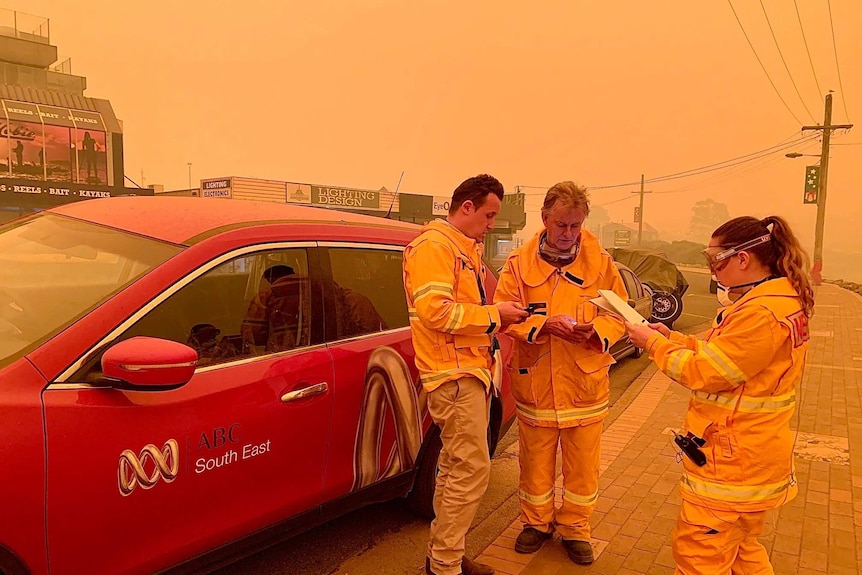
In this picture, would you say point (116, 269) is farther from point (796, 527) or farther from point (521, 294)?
point (796, 527)

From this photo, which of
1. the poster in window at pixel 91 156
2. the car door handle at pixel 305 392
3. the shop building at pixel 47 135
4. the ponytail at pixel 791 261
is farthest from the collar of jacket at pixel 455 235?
the poster in window at pixel 91 156

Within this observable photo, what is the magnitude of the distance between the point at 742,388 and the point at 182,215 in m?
2.45

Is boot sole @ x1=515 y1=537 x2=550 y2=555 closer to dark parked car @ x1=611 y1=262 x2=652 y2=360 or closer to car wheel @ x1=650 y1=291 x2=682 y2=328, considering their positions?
dark parked car @ x1=611 y1=262 x2=652 y2=360

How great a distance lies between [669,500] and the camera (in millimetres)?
3943

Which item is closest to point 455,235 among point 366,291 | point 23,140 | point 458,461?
point 366,291

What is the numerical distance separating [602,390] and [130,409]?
2277mm

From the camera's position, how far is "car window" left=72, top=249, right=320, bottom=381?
2.43 m

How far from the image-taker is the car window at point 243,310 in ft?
7.97

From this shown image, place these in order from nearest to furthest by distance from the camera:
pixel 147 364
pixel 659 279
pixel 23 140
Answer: pixel 147 364 < pixel 659 279 < pixel 23 140

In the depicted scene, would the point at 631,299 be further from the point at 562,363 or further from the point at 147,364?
the point at 147,364

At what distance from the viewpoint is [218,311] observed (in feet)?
9.20

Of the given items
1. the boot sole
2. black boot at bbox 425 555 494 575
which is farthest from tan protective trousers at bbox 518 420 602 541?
black boot at bbox 425 555 494 575

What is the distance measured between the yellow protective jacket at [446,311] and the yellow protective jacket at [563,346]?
42cm

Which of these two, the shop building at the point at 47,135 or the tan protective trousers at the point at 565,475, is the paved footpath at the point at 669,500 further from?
the shop building at the point at 47,135
